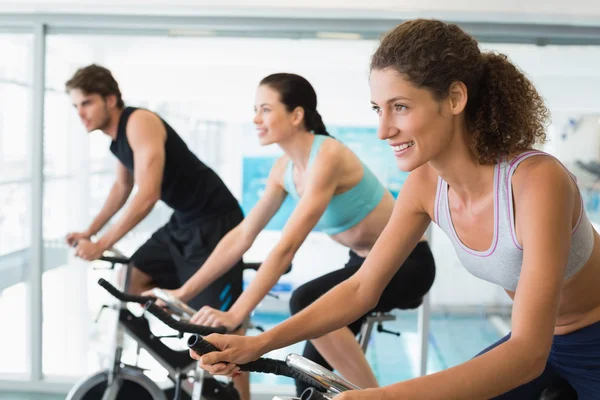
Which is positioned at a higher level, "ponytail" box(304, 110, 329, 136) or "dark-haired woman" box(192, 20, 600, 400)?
"ponytail" box(304, 110, 329, 136)

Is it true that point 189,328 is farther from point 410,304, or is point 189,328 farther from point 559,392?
point 410,304

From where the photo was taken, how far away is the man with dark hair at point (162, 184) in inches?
104

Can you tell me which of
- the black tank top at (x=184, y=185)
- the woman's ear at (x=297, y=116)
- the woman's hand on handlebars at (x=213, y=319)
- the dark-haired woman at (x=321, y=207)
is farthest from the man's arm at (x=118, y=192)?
the woman's hand on handlebars at (x=213, y=319)

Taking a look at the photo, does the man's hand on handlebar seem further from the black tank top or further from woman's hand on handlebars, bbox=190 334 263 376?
woman's hand on handlebars, bbox=190 334 263 376

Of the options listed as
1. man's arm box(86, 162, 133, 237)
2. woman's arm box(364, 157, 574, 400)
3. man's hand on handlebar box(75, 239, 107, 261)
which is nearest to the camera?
woman's arm box(364, 157, 574, 400)

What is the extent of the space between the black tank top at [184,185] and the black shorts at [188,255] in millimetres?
43

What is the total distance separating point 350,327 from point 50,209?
6.74 ft

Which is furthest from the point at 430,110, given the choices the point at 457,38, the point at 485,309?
the point at 485,309

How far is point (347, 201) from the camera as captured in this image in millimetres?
2234

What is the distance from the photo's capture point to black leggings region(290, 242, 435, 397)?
2123 millimetres

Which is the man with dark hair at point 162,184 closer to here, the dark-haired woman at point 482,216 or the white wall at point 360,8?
the white wall at point 360,8

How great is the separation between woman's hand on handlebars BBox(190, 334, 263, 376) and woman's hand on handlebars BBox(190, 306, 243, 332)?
532 millimetres

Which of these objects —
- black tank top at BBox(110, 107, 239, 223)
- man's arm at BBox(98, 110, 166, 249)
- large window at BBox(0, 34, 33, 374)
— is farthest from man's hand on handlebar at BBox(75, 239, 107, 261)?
large window at BBox(0, 34, 33, 374)

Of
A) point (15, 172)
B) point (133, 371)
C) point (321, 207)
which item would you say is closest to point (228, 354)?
point (321, 207)
